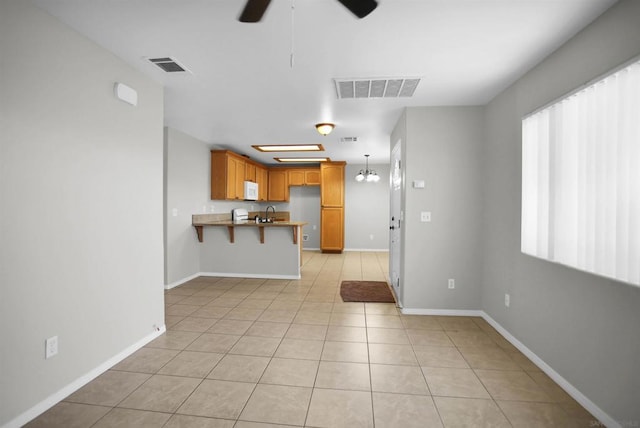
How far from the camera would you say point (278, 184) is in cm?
827

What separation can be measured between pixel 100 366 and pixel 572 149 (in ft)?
12.4

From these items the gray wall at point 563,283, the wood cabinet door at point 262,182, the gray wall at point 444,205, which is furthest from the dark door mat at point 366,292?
the wood cabinet door at point 262,182

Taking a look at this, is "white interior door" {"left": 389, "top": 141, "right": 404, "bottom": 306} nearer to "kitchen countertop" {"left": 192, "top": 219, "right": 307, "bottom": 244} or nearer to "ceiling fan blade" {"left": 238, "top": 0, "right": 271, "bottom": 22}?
"kitchen countertop" {"left": 192, "top": 219, "right": 307, "bottom": 244}

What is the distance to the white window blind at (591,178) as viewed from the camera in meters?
1.57

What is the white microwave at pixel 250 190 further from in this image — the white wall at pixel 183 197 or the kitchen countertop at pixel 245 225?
the kitchen countertop at pixel 245 225

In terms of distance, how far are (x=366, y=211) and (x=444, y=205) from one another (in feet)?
15.9

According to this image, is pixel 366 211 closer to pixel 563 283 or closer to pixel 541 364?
pixel 541 364

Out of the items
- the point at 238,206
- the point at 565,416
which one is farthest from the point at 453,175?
the point at 238,206

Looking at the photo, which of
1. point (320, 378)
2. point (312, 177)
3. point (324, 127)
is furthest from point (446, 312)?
point (312, 177)

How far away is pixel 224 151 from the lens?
570 cm

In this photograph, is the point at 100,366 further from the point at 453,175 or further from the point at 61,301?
the point at 453,175

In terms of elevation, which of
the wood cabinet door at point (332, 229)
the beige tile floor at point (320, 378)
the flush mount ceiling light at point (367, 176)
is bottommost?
the beige tile floor at point (320, 378)

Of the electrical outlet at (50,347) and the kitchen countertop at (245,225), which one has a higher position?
the kitchen countertop at (245,225)

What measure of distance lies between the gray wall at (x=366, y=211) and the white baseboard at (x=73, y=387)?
617 cm
